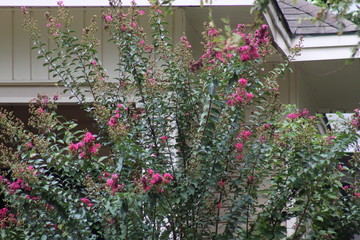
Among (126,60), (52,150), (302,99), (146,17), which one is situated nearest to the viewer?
(52,150)

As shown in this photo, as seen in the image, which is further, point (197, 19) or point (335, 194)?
point (197, 19)

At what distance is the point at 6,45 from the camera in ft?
20.5

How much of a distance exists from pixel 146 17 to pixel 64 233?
7.82ft

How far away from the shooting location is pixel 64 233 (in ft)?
14.9

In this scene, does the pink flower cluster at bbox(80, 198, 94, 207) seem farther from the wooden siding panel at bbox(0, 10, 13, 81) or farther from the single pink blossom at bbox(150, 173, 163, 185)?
the wooden siding panel at bbox(0, 10, 13, 81)

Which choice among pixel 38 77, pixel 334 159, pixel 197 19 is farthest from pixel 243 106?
pixel 38 77

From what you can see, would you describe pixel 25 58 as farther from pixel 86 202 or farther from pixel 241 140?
pixel 241 140

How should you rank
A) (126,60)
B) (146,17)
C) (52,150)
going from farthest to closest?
(146,17) < (126,60) < (52,150)

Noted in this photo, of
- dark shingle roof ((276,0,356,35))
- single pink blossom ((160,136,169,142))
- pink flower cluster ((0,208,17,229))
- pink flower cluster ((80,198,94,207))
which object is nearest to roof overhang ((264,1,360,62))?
dark shingle roof ((276,0,356,35))

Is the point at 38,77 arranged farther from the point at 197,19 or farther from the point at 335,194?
the point at 335,194

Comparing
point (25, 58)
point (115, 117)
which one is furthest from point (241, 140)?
point (25, 58)

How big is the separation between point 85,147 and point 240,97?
3.55 feet

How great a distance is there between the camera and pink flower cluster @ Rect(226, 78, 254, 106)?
14.5ft

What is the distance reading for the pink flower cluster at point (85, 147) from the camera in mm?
4075
